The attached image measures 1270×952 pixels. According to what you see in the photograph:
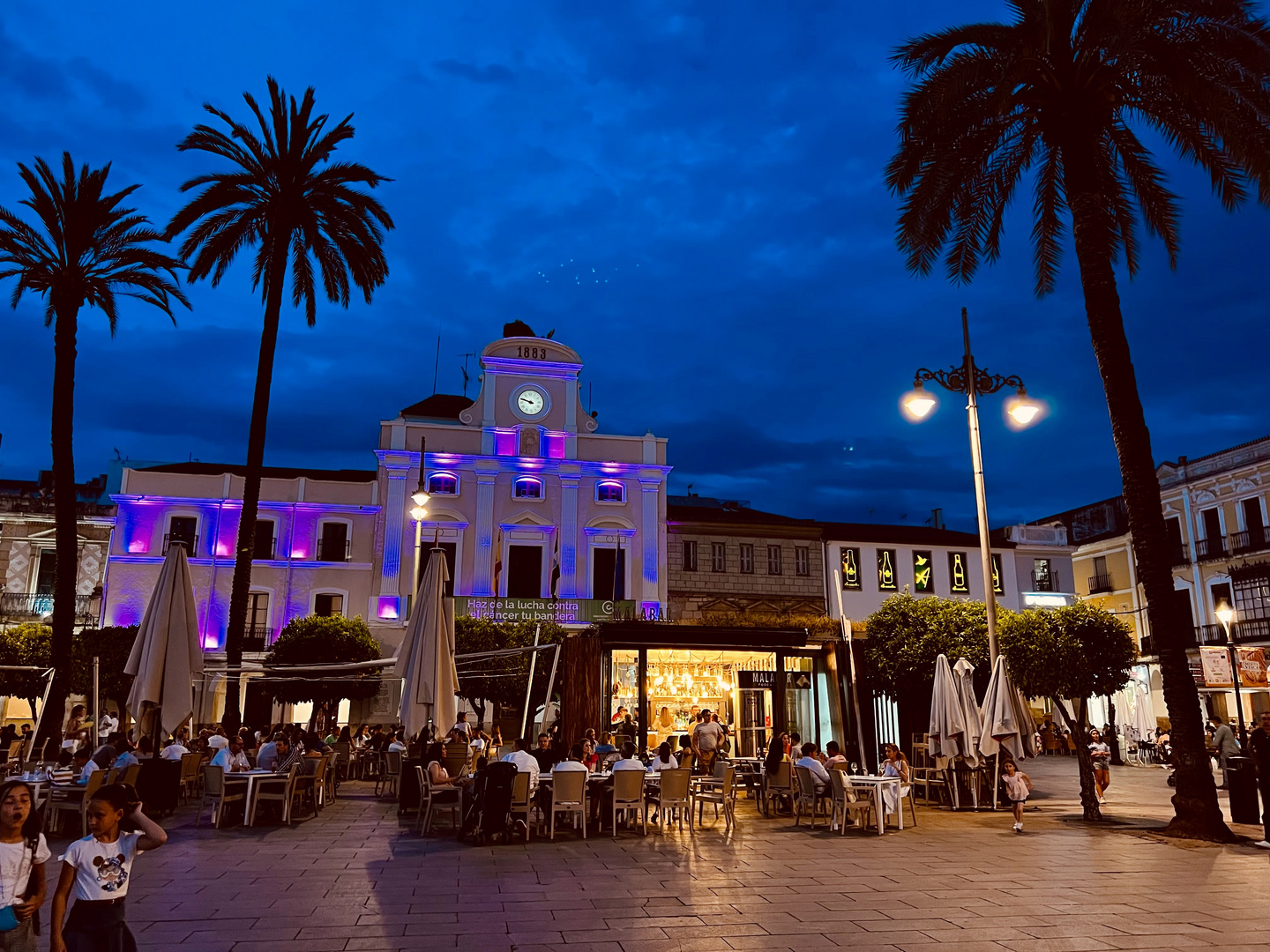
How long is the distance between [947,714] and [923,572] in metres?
27.2

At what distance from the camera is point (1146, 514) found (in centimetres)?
1241

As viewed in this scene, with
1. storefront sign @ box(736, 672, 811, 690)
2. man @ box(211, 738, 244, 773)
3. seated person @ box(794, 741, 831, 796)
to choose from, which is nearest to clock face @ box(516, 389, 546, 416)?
storefront sign @ box(736, 672, 811, 690)

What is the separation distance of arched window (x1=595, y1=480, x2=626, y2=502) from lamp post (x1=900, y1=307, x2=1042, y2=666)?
23.6 metres

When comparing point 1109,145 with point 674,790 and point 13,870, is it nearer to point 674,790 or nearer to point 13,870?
point 674,790

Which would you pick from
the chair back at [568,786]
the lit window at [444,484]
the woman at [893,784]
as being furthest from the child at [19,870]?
the lit window at [444,484]

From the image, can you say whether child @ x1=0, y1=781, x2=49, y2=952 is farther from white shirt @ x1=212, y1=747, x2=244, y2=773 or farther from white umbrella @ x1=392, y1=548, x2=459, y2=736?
white shirt @ x1=212, y1=747, x2=244, y2=773

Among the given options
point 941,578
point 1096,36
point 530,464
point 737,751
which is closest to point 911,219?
point 1096,36

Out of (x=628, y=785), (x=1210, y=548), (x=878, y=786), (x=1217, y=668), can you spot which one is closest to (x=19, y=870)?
(x=628, y=785)

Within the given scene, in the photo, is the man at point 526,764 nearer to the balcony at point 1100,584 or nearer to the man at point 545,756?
the man at point 545,756

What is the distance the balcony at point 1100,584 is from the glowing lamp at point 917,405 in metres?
33.5

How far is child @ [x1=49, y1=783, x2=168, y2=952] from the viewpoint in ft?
13.4

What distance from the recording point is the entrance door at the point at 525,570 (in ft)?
117

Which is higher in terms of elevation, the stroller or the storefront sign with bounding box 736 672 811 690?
the storefront sign with bounding box 736 672 811 690

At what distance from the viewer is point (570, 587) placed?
35.9 metres
